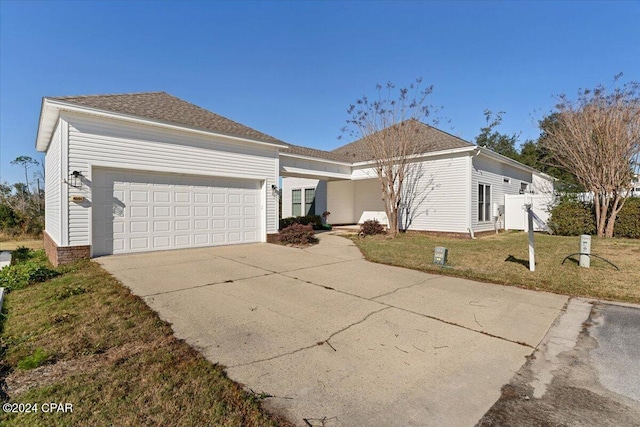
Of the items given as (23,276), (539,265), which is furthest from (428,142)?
(23,276)

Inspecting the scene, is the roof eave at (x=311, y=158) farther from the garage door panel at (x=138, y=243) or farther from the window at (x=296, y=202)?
the garage door panel at (x=138, y=243)

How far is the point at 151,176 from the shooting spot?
901 cm

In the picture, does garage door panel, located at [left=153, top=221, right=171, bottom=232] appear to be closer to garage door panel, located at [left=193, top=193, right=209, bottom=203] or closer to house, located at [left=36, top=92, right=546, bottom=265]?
house, located at [left=36, top=92, right=546, bottom=265]

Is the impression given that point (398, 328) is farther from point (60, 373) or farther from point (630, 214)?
point (630, 214)

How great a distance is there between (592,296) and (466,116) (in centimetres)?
1269

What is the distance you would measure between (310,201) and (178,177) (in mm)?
10984

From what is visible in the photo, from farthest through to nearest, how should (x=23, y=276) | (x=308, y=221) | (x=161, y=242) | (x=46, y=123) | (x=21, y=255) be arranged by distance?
1. (x=308, y=221)
2. (x=21, y=255)
3. (x=161, y=242)
4. (x=46, y=123)
5. (x=23, y=276)

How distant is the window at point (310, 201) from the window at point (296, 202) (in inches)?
20.9

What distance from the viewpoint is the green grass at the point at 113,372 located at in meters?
2.10

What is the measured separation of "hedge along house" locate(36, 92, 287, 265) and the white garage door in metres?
0.03

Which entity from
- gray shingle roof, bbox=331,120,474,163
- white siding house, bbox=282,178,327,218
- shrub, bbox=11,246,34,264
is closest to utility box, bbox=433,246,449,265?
gray shingle roof, bbox=331,120,474,163

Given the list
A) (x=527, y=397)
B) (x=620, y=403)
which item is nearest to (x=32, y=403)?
(x=527, y=397)

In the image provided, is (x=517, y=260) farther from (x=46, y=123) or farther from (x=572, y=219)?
(x=46, y=123)

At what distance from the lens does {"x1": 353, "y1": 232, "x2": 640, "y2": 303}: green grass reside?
5.63 metres
